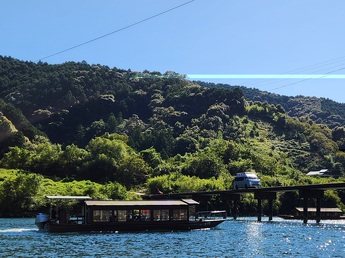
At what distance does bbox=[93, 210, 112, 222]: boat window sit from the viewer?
84688 mm

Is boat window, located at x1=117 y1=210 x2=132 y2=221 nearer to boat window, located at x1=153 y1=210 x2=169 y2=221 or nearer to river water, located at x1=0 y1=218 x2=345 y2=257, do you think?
boat window, located at x1=153 y1=210 x2=169 y2=221

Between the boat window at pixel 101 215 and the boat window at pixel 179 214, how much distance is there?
1106cm

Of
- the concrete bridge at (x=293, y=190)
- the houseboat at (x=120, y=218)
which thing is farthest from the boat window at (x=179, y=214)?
the concrete bridge at (x=293, y=190)

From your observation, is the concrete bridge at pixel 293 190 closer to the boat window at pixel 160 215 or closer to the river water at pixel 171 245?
the river water at pixel 171 245

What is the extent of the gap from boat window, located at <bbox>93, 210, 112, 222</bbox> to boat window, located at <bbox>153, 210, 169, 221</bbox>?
7.65 metres

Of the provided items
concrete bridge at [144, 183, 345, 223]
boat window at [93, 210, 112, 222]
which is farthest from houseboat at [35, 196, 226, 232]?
concrete bridge at [144, 183, 345, 223]

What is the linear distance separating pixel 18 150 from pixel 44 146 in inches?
457


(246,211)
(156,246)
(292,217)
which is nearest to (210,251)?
(156,246)

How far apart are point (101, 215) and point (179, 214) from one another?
523 inches

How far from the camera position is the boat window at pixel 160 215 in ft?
293

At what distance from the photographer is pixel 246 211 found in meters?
173

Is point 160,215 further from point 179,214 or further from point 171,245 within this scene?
point 171,245

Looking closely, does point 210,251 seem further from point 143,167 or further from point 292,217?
point 143,167

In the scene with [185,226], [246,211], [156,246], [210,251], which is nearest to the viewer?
[210,251]
